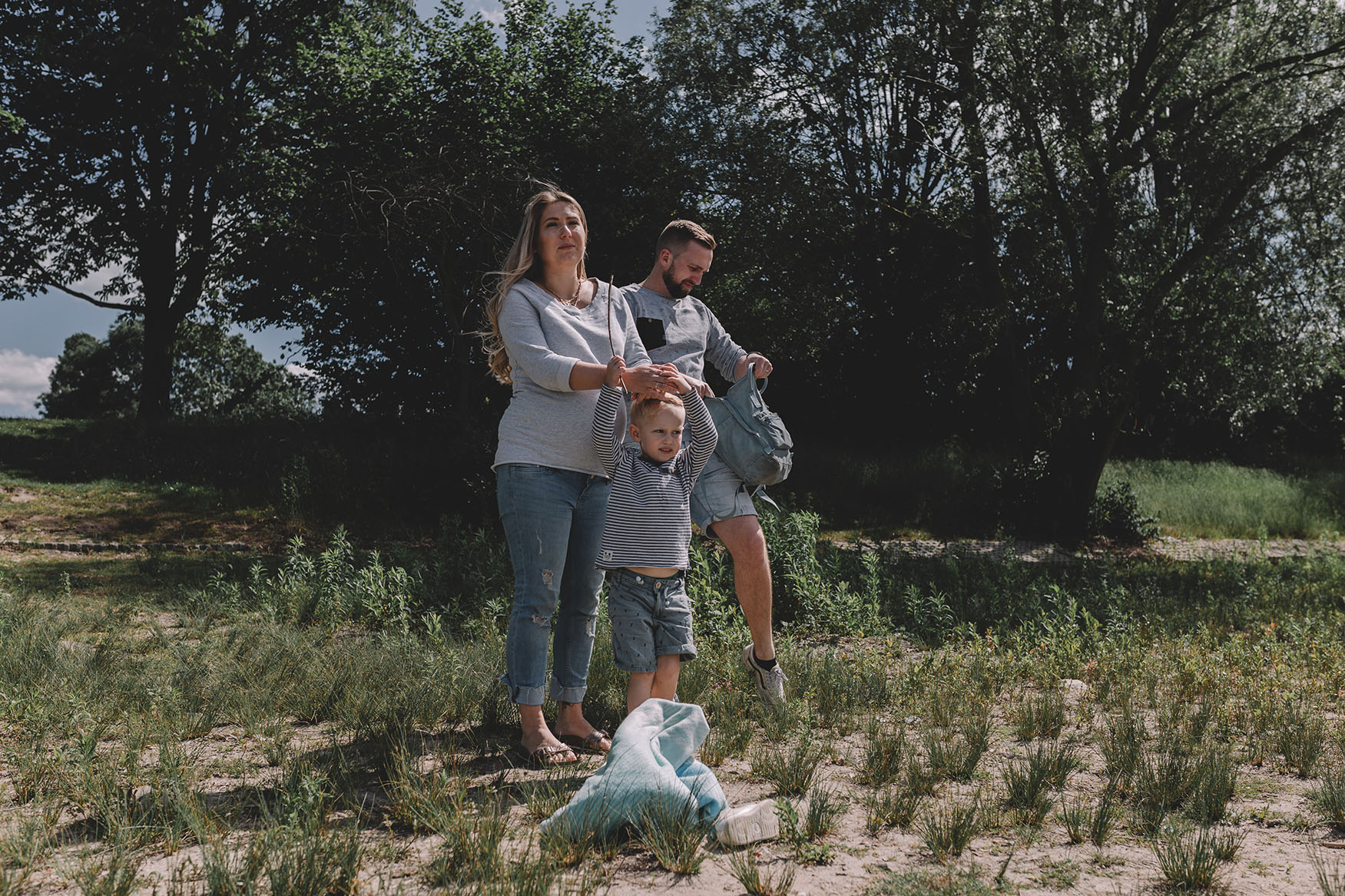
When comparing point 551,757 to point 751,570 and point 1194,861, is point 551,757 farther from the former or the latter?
point 1194,861

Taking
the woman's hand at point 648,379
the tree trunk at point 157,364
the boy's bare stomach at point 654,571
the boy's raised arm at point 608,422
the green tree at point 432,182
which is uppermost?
the green tree at point 432,182

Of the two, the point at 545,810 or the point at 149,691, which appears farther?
the point at 149,691

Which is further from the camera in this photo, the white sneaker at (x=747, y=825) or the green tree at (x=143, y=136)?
the green tree at (x=143, y=136)

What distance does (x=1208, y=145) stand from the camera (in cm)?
1299

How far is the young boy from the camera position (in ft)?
10.7

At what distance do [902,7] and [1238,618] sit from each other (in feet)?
33.7

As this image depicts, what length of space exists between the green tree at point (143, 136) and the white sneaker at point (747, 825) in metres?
20.1

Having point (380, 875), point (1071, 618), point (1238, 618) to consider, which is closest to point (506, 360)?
point (380, 875)

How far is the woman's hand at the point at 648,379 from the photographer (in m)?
3.07

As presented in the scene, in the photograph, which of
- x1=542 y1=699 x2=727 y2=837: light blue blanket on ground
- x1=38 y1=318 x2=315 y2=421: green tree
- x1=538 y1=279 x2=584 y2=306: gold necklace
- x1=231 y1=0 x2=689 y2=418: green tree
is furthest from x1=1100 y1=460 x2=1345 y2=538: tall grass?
x1=38 y1=318 x2=315 y2=421: green tree

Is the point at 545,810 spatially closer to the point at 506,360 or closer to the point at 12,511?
the point at 506,360

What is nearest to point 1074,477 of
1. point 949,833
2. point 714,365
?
point 714,365

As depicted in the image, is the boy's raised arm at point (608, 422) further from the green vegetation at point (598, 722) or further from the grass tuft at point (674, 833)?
the grass tuft at point (674, 833)

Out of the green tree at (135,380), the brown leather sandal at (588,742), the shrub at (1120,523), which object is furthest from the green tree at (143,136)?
the brown leather sandal at (588,742)
